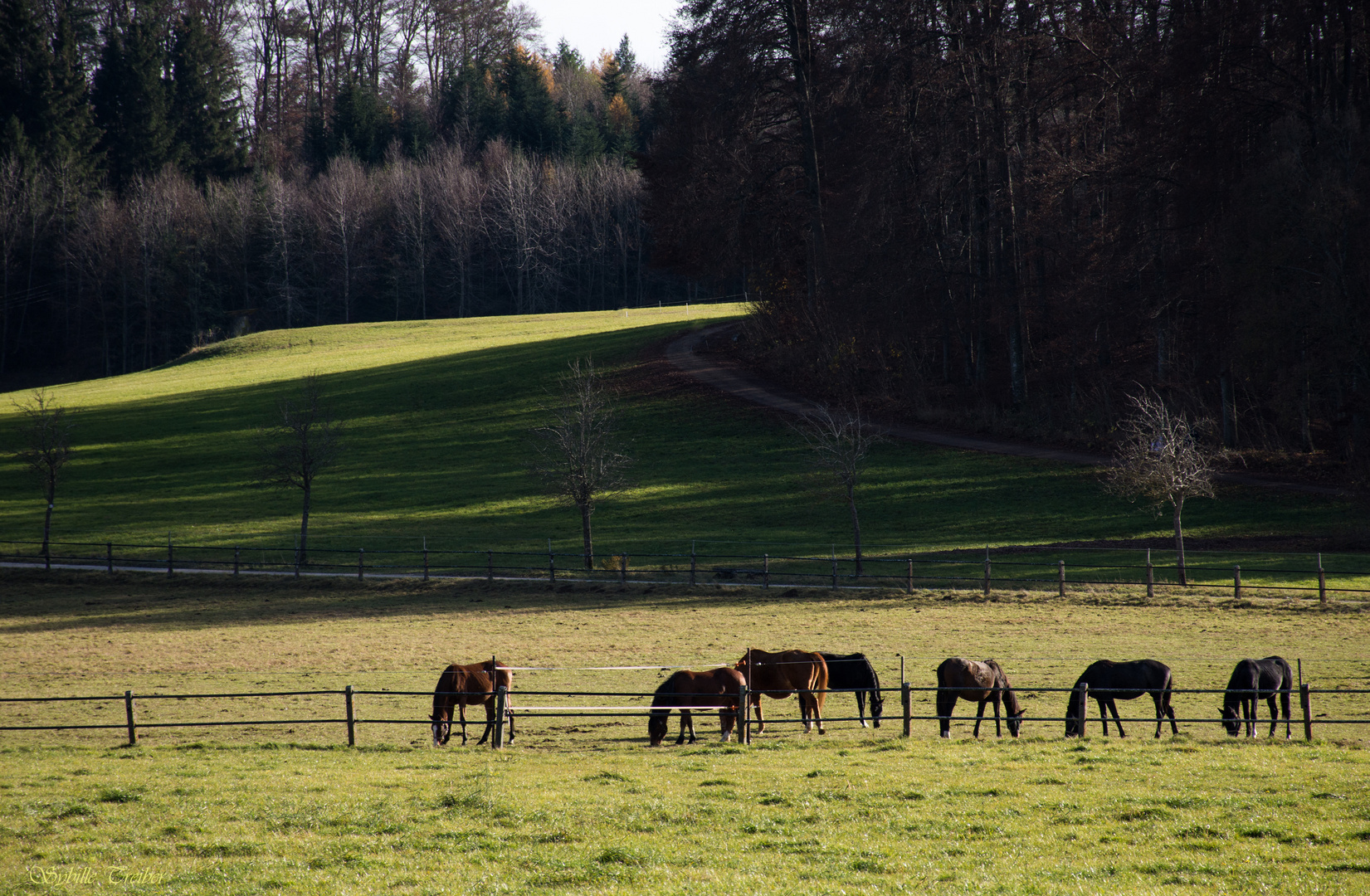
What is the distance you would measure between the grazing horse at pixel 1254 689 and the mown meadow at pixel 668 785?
21.4 inches

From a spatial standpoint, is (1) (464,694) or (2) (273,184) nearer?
(1) (464,694)

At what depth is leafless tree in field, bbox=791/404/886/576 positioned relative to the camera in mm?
32188

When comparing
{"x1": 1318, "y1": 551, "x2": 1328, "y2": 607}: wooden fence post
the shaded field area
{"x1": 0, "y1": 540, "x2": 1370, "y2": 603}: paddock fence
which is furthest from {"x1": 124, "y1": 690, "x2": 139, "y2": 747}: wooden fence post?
{"x1": 1318, "y1": 551, "x2": 1328, "y2": 607}: wooden fence post

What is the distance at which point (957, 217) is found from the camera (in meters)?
49.5

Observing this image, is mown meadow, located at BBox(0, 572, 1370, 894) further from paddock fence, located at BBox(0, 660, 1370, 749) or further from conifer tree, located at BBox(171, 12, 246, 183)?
conifer tree, located at BBox(171, 12, 246, 183)

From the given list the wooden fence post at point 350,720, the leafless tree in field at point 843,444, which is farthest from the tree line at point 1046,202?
the wooden fence post at point 350,720

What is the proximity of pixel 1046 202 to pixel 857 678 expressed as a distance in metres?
31.4

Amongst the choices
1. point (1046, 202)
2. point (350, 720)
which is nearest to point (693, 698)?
point (350, 720)

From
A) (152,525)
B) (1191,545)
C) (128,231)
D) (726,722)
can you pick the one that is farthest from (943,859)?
(128,231)

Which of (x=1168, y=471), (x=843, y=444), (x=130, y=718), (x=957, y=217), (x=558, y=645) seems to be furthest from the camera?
(x=957, y=217)

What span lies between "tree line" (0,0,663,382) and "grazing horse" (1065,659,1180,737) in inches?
2699

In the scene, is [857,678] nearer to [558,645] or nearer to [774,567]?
[558,645]

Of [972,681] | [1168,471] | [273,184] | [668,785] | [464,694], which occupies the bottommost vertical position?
[668,785]

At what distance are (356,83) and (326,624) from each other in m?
96.6
